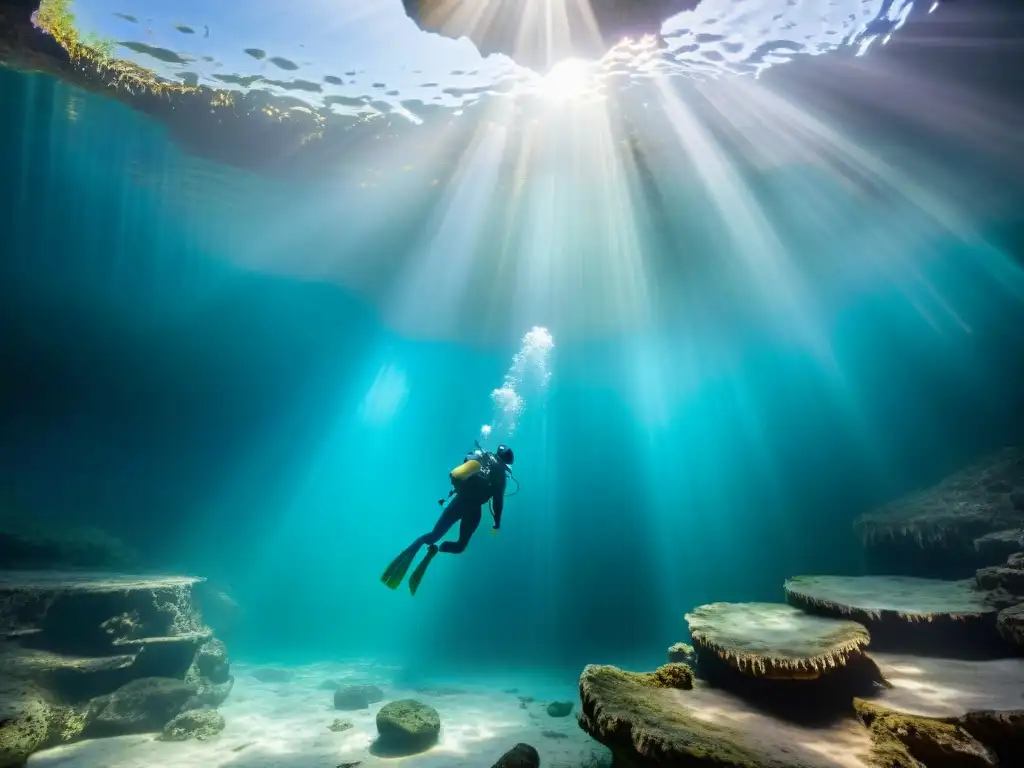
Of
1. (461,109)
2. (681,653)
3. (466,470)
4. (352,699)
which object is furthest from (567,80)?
(352,699)

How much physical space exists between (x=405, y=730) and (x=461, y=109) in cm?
1476

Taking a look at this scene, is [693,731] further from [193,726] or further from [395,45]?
[395,45]

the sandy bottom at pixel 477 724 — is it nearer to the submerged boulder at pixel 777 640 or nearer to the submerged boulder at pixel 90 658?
the submerged boulder at pixel 777 640

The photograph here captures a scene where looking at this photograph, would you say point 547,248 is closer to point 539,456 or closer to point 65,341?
point 65,341

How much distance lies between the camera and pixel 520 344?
30.9m

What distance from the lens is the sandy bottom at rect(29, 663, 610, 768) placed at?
28.8 feet

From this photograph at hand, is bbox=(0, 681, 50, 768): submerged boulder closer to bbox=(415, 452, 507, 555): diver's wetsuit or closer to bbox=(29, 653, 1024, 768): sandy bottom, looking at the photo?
bbox=(29, 653, 1024, 768): sandy bottom

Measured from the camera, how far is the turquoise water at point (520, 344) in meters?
15.3

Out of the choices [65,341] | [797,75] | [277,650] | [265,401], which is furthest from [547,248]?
[277,650]

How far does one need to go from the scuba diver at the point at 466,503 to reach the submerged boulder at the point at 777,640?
130 inches

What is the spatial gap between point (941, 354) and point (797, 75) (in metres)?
14.3

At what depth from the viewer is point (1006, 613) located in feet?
17.3

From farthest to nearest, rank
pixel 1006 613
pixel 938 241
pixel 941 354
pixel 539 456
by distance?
pixel 539 456
pixel 941 354
pixel 938 241
pixel 1006 613

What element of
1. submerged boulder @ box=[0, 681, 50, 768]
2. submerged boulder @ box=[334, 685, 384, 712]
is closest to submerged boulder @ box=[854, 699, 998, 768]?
submerged boulder @ box=[0, 681, 50, 768]
